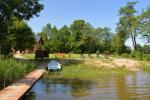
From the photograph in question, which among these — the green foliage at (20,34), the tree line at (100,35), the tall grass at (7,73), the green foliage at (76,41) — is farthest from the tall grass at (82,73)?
the green foliage at (76,41)

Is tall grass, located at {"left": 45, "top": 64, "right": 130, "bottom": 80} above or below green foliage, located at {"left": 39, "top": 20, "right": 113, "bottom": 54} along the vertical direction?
below

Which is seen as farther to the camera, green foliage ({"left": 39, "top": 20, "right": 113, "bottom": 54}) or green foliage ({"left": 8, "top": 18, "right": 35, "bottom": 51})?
green foliage ({"left": 39, "top": 20, "right": 113, "bottom": 54})

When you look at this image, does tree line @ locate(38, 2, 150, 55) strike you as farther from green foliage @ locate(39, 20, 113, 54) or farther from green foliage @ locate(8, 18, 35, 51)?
green foliage @ locate(8, 18, 35, 51)

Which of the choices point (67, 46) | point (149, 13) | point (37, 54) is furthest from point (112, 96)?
point (67, 46)

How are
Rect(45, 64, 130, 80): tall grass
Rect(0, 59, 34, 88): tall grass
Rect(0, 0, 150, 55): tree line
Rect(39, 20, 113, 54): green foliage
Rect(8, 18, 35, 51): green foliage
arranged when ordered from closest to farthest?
Rect(0, 59, 34, 88): tall grass
Rect(45, 64, 130, 80): tall grass
Rect(0, 0, 150, 55): tree line
Rect(8, 18, 35, 51): green foliage
Rect(39, 20, 113, 54): green foliage

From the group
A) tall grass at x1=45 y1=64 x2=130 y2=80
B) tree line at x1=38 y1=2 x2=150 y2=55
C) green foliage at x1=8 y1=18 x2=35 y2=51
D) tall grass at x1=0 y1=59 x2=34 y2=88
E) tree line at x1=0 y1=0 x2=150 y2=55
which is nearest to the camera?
tall grass at x1=0 y1=59 x2=34 y2=88

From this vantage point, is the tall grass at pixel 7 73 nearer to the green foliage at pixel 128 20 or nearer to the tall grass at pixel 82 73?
the tall grass at pixel 82 73

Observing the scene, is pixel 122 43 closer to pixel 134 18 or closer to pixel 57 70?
pixel 134 18

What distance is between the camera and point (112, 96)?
23656 mm

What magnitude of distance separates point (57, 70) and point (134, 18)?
1743 inches

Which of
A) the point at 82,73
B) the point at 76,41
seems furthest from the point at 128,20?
the point at 82,73

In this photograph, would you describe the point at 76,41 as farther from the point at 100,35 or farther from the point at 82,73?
the point at 82,73

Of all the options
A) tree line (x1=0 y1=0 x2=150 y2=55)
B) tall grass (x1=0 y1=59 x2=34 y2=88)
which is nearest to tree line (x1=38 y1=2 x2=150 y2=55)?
tree line (x1=0 y1=0 x2=150 y2=55)

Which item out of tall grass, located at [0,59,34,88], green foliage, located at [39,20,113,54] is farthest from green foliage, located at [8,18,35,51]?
green foliage, located at [39,20,113,54]
